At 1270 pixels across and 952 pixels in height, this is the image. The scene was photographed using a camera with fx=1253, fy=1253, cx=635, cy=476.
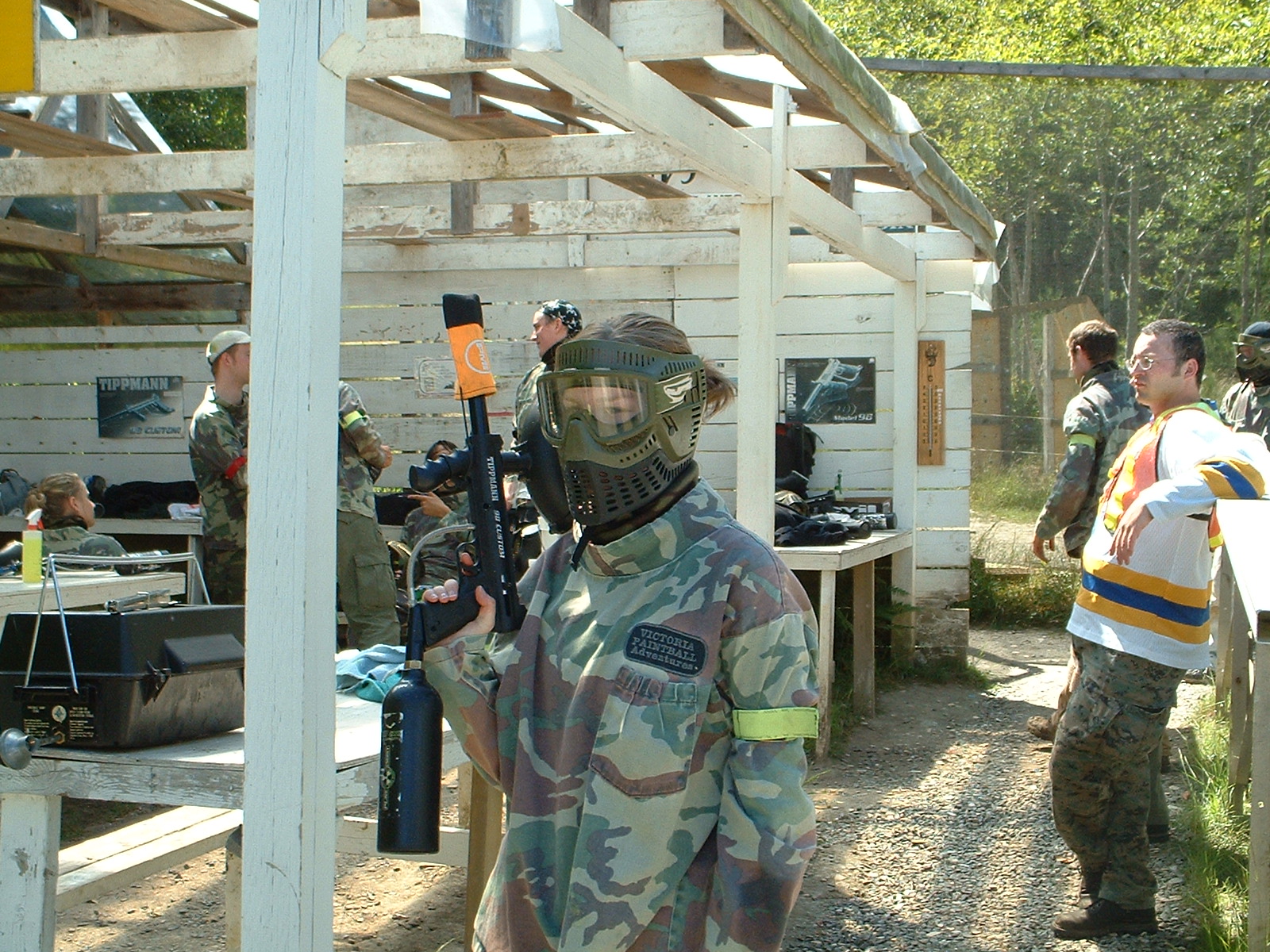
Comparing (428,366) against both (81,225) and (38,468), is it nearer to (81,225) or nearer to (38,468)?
(81,225)

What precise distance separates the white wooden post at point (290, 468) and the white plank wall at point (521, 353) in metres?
6.46

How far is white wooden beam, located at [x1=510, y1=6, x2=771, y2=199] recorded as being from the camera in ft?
→ 12.1

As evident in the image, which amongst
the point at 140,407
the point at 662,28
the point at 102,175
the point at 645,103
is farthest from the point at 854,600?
the point at 140,407

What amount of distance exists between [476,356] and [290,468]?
1.73ft

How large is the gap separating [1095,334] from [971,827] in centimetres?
263

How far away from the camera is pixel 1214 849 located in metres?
5.06

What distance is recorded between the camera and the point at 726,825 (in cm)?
192

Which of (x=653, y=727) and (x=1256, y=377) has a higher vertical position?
(x=1256, y=377)

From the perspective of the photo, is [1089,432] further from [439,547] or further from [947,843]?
[439,547]

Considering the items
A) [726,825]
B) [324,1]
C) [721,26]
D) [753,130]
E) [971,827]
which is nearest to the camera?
[726,825]

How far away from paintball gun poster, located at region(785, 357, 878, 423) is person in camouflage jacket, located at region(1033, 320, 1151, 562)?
2.38 meters

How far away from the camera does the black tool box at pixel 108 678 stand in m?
2.91

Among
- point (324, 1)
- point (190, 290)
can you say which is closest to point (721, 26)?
point (324, 1)

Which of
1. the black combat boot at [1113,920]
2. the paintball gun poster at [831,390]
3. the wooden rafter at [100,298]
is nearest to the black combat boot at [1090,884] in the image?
the black combat boot at [1113,920]
